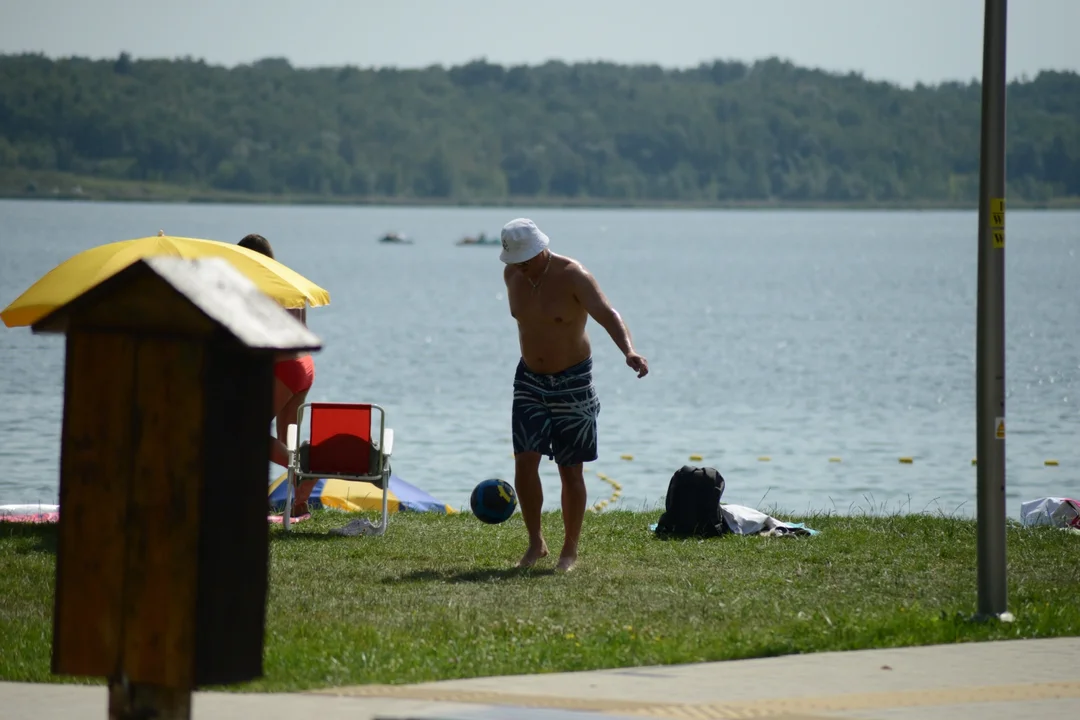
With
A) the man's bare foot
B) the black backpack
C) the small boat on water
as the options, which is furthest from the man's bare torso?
the small boat on water

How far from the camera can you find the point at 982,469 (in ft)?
22.5

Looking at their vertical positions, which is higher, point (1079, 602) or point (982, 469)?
point (982, 469)

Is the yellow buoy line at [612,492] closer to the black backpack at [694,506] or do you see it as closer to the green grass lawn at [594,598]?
the green grass lawn at [594,598]

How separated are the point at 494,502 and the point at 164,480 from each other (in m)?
5.67

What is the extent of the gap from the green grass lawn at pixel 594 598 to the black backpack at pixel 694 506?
0.18 meters

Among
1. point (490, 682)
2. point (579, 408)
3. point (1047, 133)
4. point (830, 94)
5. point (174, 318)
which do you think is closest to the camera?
point (174, 318)

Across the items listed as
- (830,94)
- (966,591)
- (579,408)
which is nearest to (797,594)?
(966,591)

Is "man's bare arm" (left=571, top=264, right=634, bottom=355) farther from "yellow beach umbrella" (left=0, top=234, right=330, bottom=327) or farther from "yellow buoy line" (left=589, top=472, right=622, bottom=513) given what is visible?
"yellow buoy line" (left=589, top=472, right=622, bottom=513)

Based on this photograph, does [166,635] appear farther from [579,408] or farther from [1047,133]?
[1047,133]

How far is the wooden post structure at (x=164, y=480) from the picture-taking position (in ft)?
13.0

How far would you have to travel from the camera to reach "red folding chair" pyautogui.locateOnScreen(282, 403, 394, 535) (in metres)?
10.2

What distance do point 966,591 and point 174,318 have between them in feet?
16.3

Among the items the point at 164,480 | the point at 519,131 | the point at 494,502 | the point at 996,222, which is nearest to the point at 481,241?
the point at 519,131

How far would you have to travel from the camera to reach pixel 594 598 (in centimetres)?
761
